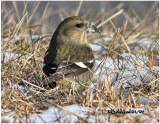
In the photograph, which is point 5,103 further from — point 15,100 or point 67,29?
point 67,29

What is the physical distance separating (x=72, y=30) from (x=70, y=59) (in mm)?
780

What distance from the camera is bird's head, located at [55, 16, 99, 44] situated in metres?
5.27

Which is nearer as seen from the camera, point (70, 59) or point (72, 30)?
point (70, 59)

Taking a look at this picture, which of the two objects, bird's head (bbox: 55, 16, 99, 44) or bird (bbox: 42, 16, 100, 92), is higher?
bird's head (bbox: 55, 16, 99, 44)

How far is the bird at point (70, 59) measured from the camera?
4355 mm

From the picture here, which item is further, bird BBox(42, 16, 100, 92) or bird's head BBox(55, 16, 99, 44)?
bird's head BBox(55, 16, 99, 44)

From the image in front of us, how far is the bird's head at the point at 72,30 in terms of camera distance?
5273 mm

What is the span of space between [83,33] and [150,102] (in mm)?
1766

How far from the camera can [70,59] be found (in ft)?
15.3

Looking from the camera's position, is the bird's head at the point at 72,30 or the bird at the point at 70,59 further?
the bird's head at the point at 72,30

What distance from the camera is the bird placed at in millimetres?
4355

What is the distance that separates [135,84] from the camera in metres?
4.58

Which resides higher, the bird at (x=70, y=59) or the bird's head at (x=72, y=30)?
the bird's head at (x=72, y=30)

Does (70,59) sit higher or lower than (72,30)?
lower
